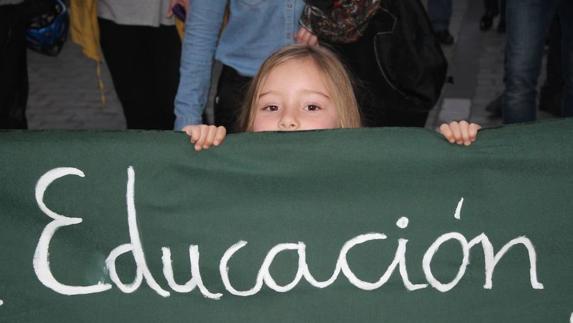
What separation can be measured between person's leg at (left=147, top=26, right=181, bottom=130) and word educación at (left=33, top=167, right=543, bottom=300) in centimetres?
166

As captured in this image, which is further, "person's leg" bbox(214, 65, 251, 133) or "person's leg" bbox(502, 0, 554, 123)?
"person's leg" bbox(502, 0, 554, 123)

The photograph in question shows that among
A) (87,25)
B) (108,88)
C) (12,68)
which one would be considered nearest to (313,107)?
(87,25)

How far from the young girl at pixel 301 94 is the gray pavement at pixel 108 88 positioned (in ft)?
8.66

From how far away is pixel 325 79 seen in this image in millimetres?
2117

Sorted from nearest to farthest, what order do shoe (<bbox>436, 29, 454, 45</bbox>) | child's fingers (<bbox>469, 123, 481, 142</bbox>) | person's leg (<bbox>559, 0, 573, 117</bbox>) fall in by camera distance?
child's fingers (<bbox>469, 123, 481, 142</bbox>) → person's leg (<bbox>559, 0, 573, 117</bbox>) → shoe (<bbox>436, 29, 454, 45</bbox>)

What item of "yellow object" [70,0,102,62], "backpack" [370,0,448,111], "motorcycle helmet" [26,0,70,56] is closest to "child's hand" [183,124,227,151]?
"backpack" [370,0,448,111]

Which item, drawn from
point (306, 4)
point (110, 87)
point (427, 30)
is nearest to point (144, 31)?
point (306, 4)

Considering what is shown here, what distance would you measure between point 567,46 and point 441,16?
3.34m

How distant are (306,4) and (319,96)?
1.25 ft

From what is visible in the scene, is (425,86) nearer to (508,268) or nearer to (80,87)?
(508,268)

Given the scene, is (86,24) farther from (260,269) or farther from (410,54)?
(260,269)

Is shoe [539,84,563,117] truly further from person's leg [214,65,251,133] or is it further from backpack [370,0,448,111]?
person's leg [214,65,251,133]

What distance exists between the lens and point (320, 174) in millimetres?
1615

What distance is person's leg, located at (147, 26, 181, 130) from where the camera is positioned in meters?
3.14
